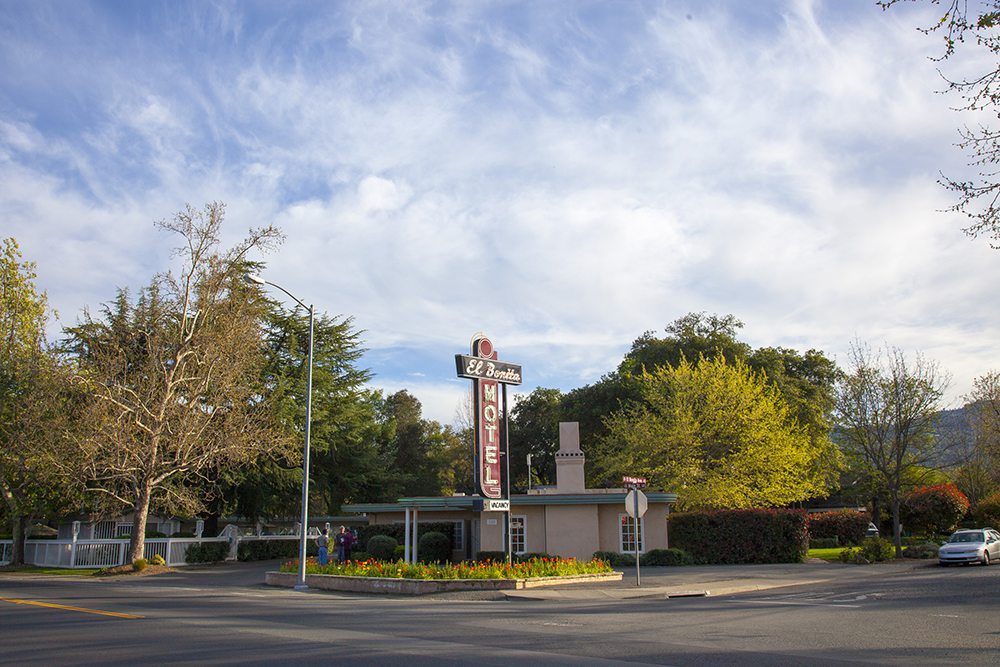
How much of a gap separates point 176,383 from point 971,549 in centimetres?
3070

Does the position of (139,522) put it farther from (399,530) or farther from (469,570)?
(469,570)

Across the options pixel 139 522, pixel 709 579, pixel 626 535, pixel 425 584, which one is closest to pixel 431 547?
pixel 626 535

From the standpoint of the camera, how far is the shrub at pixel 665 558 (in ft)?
101

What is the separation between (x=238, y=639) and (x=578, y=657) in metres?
5.05

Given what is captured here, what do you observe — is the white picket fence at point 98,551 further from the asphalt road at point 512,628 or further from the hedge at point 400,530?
the asphalt road at point 512,628

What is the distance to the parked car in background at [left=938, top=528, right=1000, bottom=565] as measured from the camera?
1128 inches

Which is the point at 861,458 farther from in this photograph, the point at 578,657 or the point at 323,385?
the point at 578,657

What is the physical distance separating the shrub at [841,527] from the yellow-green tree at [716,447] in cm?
359

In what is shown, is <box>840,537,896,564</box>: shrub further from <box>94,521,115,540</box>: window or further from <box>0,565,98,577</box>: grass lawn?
<box>94,521,115,540</box>: window

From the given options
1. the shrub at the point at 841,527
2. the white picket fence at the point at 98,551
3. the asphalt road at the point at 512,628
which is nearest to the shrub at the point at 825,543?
the shrub at the point at 841,527

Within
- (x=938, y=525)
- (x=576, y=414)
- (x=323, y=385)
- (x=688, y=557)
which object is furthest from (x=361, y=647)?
(x=576, y=414)

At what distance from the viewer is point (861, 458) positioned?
3894 centimetres

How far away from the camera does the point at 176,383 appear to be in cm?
3112

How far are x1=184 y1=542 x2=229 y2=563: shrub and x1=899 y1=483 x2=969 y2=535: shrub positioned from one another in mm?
35075
